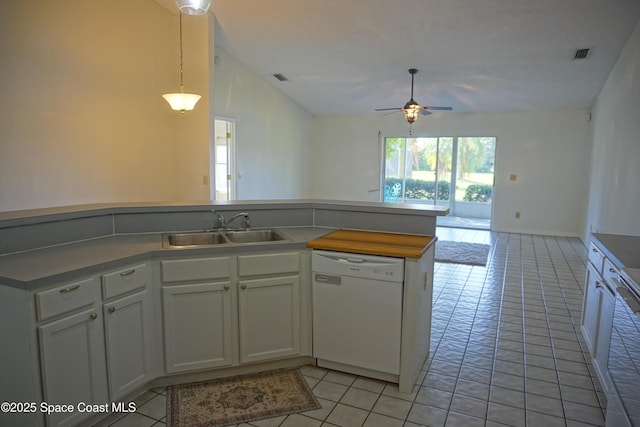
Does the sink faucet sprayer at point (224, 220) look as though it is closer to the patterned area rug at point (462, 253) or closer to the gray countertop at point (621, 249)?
the gray countertop at point (621, 249)

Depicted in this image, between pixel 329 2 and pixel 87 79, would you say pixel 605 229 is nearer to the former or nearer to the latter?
pixel 329 2

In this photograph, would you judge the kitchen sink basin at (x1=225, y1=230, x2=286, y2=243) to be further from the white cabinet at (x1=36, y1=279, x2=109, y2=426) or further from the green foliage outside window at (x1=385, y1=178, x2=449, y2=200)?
the green foliage outside window at (x1=385, y1=178, x2=449, y2=200)

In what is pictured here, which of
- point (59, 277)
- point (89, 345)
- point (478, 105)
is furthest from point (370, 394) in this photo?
point (478, 105)

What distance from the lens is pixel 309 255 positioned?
101 inches

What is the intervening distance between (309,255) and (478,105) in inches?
251

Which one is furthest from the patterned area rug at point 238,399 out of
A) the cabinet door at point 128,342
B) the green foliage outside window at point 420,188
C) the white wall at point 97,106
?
the green foliage outside window at point 420,188

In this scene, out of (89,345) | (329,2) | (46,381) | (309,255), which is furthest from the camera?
(329,2)

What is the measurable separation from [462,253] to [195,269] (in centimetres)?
466

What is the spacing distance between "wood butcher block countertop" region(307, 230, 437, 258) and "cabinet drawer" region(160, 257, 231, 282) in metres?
0.54

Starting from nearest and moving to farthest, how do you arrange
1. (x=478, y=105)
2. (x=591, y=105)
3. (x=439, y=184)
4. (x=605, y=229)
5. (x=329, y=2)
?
(x=329, y=2)
(x=605, y=229)
(x=591, y=105)
(x=478, y=105)
(x=439, y=184)

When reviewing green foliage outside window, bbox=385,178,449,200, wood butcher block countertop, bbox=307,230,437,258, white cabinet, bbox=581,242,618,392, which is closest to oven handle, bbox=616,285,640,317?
white cabinet, bbox=581,242,618,392

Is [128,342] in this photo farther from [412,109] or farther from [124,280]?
[412,109]

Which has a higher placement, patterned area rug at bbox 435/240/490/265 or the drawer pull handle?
the drawer pull handle

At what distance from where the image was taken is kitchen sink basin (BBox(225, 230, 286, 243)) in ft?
9.46
